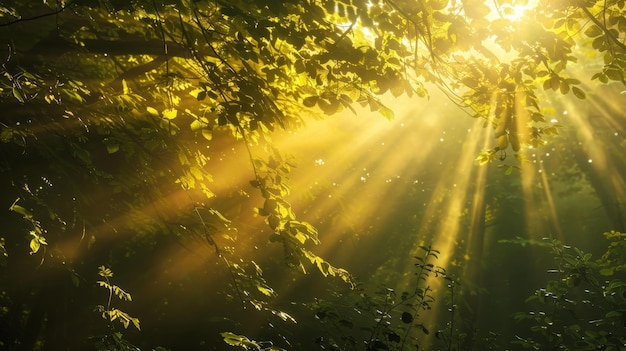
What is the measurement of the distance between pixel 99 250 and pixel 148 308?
2.25 metres

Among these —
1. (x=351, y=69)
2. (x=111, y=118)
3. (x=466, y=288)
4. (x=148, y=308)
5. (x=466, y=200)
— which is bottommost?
(x=148, y=308)

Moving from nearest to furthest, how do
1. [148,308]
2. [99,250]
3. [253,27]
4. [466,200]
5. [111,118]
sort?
[253,27], [111,118], [99,250], [148,308], [466,200]

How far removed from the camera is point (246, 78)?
354cm

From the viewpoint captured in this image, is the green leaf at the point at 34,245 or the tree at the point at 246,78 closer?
Result: the tree at the point at 246,78

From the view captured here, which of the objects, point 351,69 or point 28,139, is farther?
point 28,139

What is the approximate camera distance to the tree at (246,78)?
8.99 feet

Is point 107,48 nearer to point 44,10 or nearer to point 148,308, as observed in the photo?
point 44,10

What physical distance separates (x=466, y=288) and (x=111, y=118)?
13532 millimetres

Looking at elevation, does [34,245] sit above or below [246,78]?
below

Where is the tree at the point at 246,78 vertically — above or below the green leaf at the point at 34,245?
above

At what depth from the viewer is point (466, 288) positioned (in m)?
14.4

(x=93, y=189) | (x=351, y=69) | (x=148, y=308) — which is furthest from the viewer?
(x=148, y=308)

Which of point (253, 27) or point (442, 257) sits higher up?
point (442, 257)

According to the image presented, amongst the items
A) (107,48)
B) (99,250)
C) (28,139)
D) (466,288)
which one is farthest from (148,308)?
(466,288)
